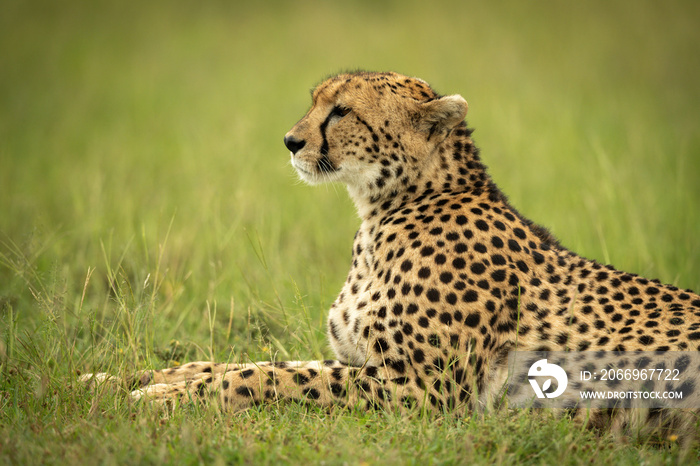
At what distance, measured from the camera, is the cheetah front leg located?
122 inches

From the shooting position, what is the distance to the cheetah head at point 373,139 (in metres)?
3.54

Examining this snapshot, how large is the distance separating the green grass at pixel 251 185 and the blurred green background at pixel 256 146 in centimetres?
4

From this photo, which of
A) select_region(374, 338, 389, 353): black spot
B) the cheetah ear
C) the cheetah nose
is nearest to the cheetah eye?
the cheetah nose

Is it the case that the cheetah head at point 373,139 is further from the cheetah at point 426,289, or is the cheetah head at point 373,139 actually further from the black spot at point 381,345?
the black spot at point 381,345

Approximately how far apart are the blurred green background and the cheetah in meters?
0.42

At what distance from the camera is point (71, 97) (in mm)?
12195

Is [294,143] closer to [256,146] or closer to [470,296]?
[470,296]

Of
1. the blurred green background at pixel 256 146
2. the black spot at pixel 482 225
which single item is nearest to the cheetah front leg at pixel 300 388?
the blurred green background at pixel 256 146

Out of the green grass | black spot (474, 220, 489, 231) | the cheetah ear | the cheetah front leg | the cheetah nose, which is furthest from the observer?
the cheetah nose

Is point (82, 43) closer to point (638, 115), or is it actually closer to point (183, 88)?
point (183, 88)

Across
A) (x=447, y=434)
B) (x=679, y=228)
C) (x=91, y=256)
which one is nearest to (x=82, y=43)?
(x=91, y=256)

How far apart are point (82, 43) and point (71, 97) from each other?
111 inches

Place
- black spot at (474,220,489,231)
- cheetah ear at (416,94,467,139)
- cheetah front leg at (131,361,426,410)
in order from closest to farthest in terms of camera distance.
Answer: cheetah front leg at (131,361,426,410) < black spot at (474,220,489,231) < cheetah ear at (416,94,467,139)

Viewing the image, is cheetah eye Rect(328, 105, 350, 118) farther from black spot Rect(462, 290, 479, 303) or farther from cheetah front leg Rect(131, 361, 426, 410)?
cheetah front leg Rect(131, 361, 426, 410)
